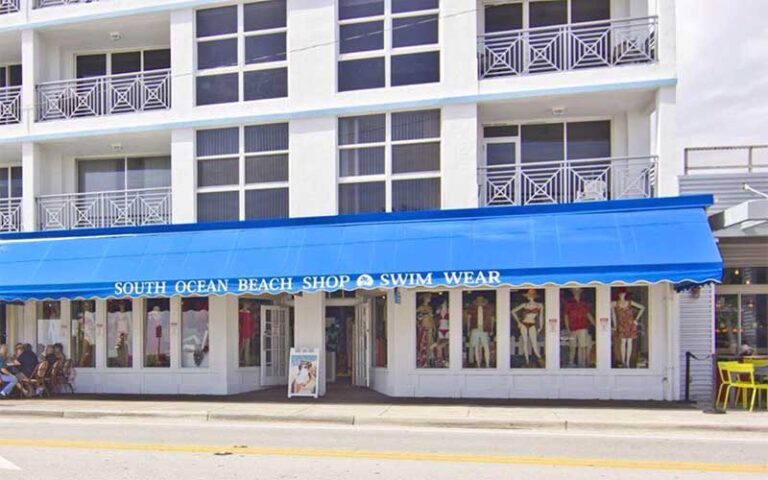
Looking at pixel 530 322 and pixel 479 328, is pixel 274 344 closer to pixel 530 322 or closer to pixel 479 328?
pixel 479 328

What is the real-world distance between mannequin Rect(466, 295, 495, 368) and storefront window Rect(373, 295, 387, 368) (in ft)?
6.84

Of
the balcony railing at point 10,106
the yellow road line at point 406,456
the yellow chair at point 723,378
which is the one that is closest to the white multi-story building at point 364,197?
the balcony railing at point 10,106

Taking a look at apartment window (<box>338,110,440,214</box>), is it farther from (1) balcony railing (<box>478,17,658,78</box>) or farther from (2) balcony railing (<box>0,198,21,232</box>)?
(2) balcony railing (<box>0,198,21,232</box>)

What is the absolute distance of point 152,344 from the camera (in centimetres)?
1839

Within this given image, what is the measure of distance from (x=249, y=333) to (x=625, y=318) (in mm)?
8641

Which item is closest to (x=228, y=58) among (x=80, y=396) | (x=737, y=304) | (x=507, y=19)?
(x=507, y=19)

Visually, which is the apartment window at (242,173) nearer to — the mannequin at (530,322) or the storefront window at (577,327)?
the mannequin at (530,322)

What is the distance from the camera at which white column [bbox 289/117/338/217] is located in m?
17.2

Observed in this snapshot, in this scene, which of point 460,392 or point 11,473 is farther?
point 460,392

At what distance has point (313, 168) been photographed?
→ 17344 mm

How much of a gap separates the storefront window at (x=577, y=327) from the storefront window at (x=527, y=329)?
1.43 ft

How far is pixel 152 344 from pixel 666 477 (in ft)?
42.9

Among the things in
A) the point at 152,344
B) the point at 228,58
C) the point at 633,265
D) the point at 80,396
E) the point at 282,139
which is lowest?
the point at 80,396

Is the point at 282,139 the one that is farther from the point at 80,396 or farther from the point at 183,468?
the point at 183,468
